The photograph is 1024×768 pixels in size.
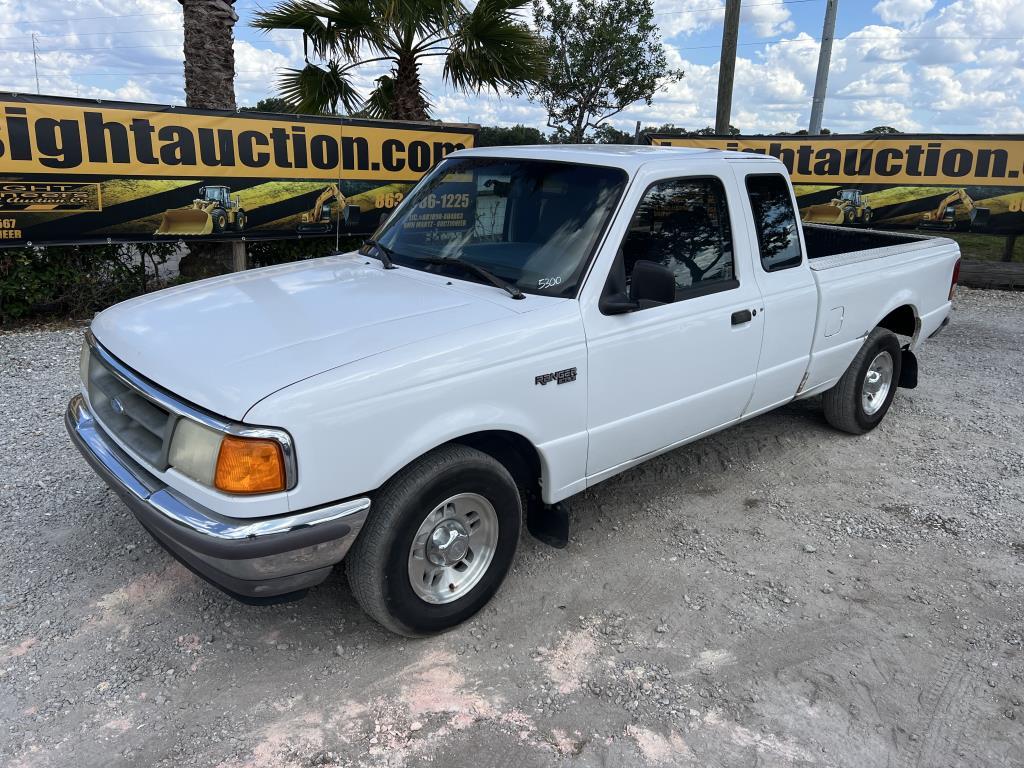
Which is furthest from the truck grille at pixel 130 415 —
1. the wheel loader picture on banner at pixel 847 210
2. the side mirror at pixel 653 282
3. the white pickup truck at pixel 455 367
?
the wheel loader picture on banner at pixel 847 210

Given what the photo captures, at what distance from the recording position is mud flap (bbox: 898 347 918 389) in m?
5.94

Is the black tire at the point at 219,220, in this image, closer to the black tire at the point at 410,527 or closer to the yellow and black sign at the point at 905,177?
the black tire at the point at 410,527

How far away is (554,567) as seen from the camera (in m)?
3.85

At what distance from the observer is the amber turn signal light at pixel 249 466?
251 centimetres

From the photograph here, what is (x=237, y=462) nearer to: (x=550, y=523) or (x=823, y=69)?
(x=550, y=523)

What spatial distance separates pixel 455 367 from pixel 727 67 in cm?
1173

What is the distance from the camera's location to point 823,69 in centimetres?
1370

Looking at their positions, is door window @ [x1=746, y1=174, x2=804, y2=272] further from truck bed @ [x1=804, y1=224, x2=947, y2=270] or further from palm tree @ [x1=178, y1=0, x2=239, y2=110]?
palm tree @ [x1=178, y1=0, x2=239, y2=110]

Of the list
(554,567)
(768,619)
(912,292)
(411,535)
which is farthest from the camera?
(912,292)

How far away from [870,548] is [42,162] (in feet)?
24.3

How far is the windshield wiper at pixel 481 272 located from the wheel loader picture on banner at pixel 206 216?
4957 mm

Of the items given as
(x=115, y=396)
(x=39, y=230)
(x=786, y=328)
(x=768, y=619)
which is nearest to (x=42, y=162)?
(x=39, y=230)

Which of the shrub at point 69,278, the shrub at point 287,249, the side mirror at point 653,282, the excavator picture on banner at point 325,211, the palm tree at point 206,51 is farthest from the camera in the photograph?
the shrub at point 287,249

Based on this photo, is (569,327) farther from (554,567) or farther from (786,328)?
(786,328)
